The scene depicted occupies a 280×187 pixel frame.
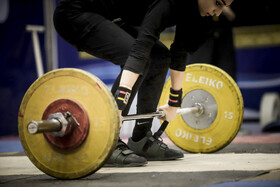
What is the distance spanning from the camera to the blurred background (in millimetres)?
3273

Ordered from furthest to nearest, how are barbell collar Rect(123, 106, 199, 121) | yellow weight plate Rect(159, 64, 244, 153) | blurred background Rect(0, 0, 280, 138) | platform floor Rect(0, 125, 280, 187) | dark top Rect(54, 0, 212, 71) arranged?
blurred background Rect(0, 0, 280, 138) < yellow weight plate Rect(159, 64, 244, 153) < barbell collar Rect(123, 106, 199, 121) < dark top Rect(54, 0, 212, 71) < platform floor Rect(0, 125, 280, 187)

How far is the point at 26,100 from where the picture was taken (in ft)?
Answer: 4.96

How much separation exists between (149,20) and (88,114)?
0.46 meters

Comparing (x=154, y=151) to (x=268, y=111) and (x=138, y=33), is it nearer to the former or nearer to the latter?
(x=138, y=33)

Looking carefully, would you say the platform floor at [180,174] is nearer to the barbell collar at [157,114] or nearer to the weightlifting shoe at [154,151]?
the weightlifting shoe at [154,151]

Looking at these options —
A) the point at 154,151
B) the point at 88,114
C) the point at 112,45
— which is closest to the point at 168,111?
the point at 154,151

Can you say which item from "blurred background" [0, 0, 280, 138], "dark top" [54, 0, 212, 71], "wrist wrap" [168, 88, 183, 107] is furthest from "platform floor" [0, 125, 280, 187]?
"blurred background" [0, 0, 280, 138]

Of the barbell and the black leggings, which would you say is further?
the black leggings

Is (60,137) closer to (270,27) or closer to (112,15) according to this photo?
(112,15)

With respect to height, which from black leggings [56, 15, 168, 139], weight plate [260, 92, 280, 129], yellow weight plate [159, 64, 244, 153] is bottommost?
weight plate [260, 92, 280, 129]

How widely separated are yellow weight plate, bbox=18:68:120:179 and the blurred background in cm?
172

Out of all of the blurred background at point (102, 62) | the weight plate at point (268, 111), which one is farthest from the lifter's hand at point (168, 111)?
the weight plate at point (268, 111)

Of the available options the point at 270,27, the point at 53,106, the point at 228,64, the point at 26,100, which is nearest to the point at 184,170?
the point at 53,106

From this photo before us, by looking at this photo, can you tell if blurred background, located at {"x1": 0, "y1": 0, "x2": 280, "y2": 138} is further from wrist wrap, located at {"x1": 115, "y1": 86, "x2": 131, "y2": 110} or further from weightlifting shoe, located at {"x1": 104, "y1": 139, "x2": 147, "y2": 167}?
wrist wrap, located at {"x1": 115, "y1": 86, "x2": 131, "y2": 110}
